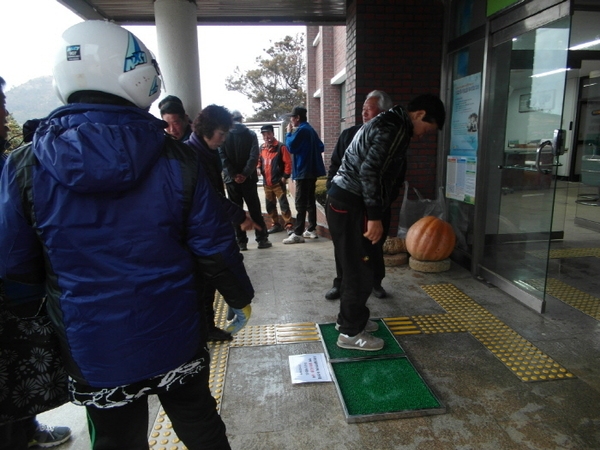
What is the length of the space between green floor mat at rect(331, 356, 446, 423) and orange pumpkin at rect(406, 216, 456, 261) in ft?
6.60

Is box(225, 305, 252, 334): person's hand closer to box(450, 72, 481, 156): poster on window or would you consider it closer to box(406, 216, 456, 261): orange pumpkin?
box(406, 216, 456, 261): orange pumpkin

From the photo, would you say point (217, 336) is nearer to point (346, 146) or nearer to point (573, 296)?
point (346, 146)

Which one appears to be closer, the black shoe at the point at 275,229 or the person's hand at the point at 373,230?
the person's hand at the point at 373,230

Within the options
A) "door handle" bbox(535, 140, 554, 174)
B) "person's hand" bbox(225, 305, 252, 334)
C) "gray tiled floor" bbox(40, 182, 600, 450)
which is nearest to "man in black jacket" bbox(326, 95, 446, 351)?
"gray tiled floor" bbox(40, 182, 600, 450)

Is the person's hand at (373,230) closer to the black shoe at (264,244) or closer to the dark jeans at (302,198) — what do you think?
the black shoe at (264,244)

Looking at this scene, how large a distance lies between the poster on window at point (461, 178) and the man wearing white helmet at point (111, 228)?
3.93 meters

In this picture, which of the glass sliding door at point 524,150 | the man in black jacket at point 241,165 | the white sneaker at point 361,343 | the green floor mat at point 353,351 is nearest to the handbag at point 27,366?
the green floor mat at point 353,351

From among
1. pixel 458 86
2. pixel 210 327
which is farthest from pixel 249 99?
pixel 210 327

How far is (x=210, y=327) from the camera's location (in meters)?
3.30

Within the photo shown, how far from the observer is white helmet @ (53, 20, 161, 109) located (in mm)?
1312

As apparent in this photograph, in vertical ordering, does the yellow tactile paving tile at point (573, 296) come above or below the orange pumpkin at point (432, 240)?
Answer: below

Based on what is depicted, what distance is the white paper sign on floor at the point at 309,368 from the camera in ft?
9.21

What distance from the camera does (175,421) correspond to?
5.24ft

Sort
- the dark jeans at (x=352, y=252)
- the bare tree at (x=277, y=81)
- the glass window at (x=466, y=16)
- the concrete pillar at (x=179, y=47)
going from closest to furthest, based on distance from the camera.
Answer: the dark jeans at (x=352, y=252) < the glass window at (x=466, y=16) < the concrete pillar at (x=179, y=47) < the bare tree at (x=277, y=81)
